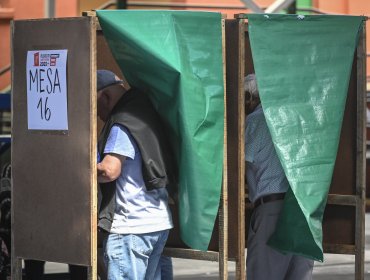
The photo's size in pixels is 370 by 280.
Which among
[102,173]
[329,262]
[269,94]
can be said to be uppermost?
[269,94]

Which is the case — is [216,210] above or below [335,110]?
below

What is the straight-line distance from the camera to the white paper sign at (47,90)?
5934 millimetres

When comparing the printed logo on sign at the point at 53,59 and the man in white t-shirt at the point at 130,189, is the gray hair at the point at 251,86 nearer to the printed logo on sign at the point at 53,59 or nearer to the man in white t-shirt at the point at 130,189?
the man in white t-shirt at the point at 130,189

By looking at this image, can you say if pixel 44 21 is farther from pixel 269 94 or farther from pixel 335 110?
pixel 335 110

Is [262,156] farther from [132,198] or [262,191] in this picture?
[132,198]

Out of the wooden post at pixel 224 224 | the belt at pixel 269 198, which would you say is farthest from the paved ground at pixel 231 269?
the wooden post at pixel 224 224

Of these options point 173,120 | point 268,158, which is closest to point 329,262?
point 268,158

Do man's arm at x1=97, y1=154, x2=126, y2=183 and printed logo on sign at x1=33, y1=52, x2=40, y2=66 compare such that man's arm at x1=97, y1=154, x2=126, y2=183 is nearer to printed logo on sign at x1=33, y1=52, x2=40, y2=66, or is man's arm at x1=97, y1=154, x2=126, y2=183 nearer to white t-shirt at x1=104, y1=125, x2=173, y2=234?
white t-shirt at x1=104, y1=125, x2=173, y2=234

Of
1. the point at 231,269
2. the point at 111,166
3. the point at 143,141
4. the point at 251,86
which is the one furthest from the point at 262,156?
the point at 231,269

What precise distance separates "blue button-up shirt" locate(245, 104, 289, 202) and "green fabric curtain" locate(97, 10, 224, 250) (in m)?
0.49

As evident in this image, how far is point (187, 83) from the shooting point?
19.6 ft

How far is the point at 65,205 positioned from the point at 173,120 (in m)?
0.69

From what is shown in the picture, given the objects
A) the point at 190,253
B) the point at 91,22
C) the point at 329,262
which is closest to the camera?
the point at 91,22

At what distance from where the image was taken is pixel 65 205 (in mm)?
5961
